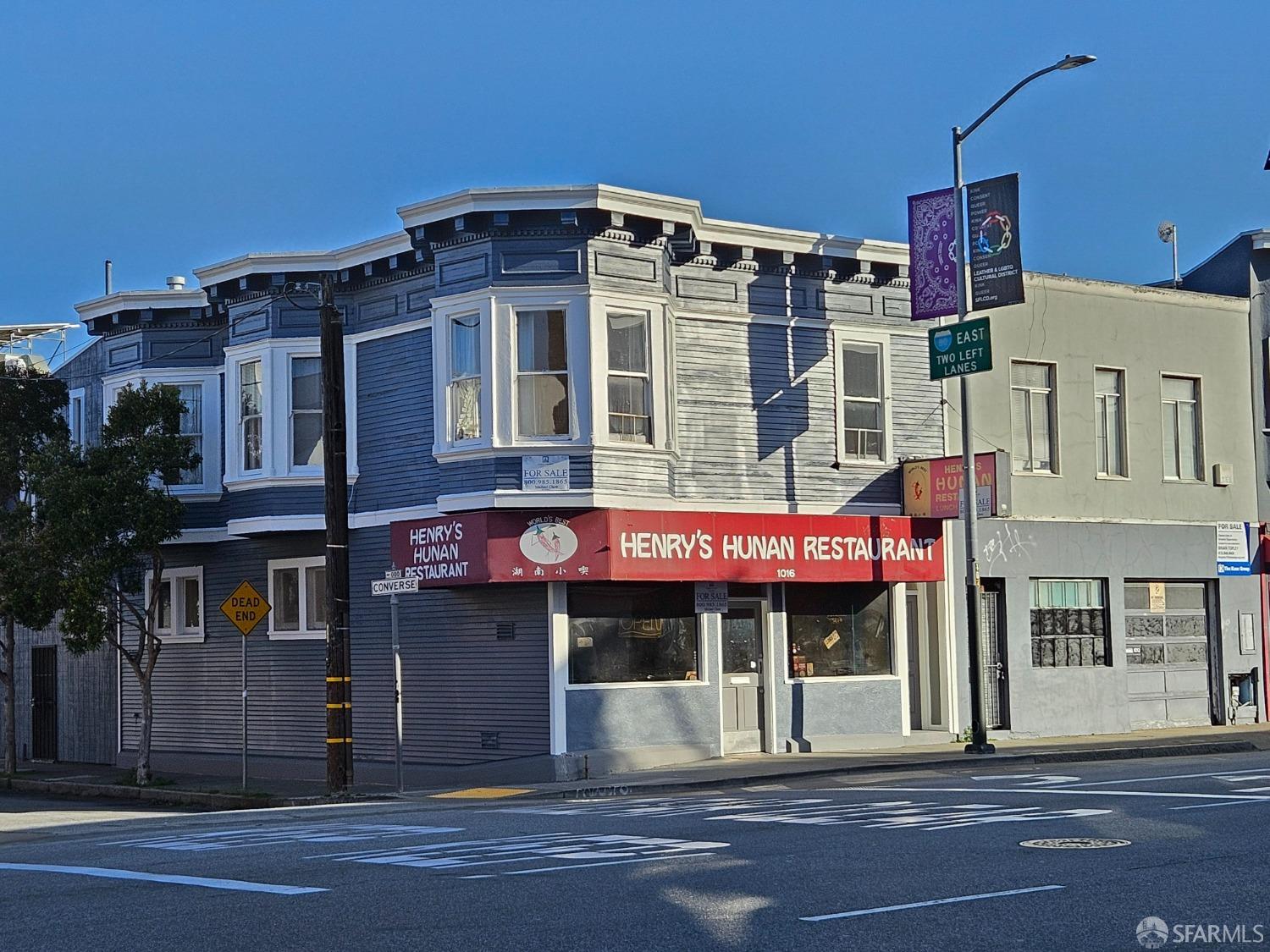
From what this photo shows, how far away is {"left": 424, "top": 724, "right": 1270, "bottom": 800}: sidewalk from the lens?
20703mm

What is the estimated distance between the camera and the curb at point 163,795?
21.8 metres

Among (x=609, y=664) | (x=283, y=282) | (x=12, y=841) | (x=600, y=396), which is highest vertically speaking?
(x=283, y=282)

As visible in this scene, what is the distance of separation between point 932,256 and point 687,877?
15.4 m

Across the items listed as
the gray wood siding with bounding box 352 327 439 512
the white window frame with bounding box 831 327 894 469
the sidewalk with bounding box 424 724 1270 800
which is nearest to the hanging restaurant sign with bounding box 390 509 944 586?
the gray wood siding with bounding box 352 327 439 512

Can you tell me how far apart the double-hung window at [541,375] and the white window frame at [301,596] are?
5.15 m

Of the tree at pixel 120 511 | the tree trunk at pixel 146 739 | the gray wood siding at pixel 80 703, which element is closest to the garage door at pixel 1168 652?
the tree at pixel 120 511

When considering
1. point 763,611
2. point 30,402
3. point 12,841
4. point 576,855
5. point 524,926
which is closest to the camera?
point 524,926

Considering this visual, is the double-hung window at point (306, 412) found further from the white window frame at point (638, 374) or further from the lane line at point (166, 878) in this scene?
the lane line at point (166, 878)

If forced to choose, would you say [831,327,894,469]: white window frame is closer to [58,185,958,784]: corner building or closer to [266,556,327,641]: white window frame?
[58,185,958,784]: corner building

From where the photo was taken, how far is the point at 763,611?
82.1 ft

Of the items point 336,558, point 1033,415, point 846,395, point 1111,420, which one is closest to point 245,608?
point 336,558

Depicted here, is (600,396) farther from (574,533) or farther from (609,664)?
(609,664)

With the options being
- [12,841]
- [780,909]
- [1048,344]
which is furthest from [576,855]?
[1048,344]

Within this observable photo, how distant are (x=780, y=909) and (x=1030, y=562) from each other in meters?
18.9
